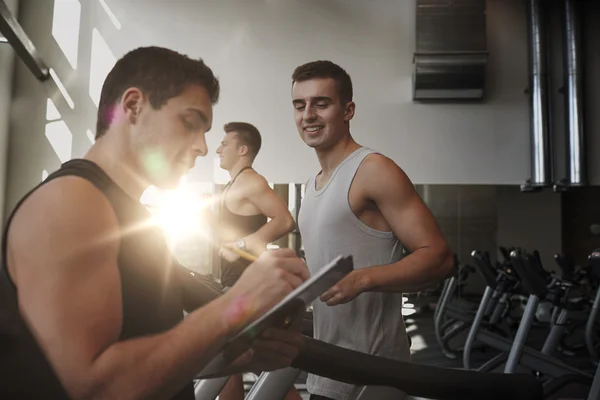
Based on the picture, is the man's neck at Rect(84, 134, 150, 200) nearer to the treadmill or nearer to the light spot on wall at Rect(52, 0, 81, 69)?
the treadmill

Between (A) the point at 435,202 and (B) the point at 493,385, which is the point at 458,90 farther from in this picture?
(B) the point at 493,385

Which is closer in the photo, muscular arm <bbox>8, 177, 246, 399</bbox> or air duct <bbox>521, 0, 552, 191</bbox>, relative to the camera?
muscular arm <bbox>8, 177, 246, 399</bbox>

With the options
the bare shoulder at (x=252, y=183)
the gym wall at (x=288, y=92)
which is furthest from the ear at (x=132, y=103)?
the gym wall at (x=288, y=92)

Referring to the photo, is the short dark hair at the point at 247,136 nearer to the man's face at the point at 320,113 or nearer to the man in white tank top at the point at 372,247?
the man's face at the point at 320,113

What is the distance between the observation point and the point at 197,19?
18.3ft

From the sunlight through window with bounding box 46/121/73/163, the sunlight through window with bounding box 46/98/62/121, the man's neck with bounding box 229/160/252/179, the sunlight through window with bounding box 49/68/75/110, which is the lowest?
the man's neck with bounding box 229/160/252/179

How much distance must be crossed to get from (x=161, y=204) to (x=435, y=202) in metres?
2.55

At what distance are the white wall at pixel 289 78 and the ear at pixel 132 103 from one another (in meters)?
4.50

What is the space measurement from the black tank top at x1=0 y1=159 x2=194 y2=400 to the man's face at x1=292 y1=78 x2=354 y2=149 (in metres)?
0.76

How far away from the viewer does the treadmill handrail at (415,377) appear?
86 centimetres

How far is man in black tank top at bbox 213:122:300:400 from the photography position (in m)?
2.70

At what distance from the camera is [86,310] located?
659mm

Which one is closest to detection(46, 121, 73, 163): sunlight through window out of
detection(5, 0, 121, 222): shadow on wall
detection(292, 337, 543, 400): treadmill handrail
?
detection(5, 0, 121, 222): shadow on wall

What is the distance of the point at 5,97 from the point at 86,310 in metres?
5.40
